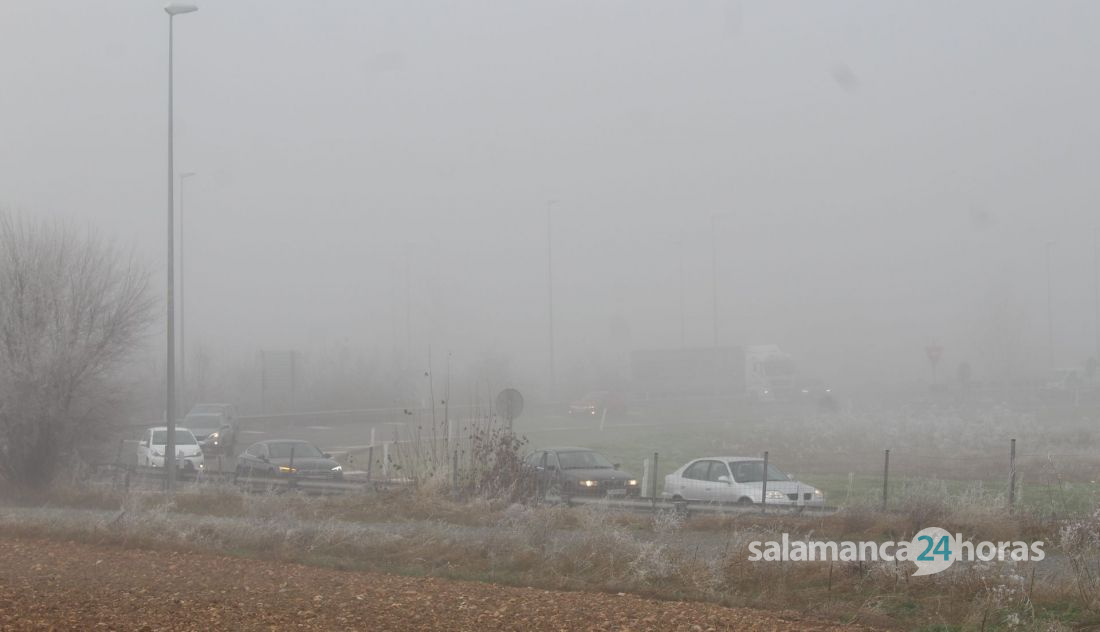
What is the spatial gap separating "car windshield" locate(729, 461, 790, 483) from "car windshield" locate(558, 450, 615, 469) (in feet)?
12.2

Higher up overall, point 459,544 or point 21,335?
point 21,335

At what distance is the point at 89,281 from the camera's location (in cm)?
2514

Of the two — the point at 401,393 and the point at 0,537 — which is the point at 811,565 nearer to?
the point at 0,537

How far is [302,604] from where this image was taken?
11.1 m

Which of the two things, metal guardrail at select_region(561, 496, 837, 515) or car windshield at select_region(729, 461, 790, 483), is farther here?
car windshield at select_region(729, 461, 790, 483)

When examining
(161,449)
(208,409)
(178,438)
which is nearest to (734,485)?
(161,449)

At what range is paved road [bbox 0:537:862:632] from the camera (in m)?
9.98

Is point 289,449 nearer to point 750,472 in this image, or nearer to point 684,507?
point 750,472

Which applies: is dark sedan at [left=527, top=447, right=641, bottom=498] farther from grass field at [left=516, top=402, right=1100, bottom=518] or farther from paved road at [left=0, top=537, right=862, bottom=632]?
paved road at [left=0, top=537, right=862, bottom=632]

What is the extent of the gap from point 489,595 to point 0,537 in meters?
10.3

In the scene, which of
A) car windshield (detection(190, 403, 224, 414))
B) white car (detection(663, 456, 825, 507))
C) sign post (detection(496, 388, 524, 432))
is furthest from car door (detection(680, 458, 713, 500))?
car windshield (detection(190, 403, 224, 414))

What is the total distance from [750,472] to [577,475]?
12.9ft

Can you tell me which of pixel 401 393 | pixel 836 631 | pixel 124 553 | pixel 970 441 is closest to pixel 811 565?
pixel 836 631

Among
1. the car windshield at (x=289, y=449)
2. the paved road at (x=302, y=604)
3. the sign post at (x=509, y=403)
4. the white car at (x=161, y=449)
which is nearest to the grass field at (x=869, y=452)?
the sign post at (x=509, y=403)
